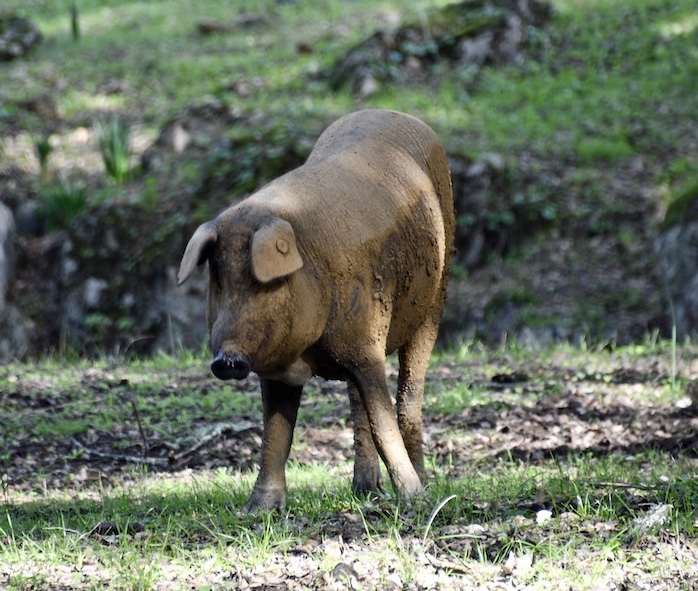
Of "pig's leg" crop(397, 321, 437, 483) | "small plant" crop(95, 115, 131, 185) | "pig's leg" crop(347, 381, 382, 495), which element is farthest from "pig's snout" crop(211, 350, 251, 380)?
"small plant" crop(95, 115, 131, 185)

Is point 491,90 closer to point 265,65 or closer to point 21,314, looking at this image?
point 265,65

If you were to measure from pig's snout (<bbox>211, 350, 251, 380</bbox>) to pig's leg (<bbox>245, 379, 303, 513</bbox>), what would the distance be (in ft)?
2.45

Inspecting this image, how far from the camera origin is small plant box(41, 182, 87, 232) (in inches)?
518

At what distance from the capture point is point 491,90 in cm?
1517

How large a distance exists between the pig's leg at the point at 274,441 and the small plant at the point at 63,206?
28.8 ft

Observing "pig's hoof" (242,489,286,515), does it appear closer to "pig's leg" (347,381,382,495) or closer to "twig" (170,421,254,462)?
"pig's leg" (347,381,382,495)

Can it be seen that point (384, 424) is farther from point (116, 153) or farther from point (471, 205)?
point (116, 153)

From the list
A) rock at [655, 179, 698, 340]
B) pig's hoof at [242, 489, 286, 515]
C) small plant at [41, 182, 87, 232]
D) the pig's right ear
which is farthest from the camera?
small plant at [41, 182, 87, 232]

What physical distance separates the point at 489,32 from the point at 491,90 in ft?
4.06

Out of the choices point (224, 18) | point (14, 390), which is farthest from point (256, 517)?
point (224, 18)

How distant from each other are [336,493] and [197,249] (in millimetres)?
1623

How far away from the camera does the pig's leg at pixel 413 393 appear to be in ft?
18.0

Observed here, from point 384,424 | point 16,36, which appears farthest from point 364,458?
point 16,36

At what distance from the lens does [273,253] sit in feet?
14.0
